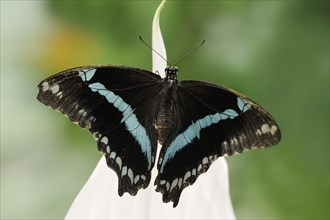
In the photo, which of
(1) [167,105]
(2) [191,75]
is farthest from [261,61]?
(1) [167,105]

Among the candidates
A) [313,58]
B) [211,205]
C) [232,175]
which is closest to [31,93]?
[232,175]

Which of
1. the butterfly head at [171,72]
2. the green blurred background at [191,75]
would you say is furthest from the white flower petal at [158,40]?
the green blurred background at [191,75]

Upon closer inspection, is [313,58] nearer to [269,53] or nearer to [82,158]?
[269,53]

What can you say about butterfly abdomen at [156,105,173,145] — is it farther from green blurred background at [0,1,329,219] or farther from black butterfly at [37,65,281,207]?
green blurred background at [0,1,329,219]

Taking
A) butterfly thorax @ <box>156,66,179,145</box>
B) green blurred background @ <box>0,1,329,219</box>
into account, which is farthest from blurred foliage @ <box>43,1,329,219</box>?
butterfly thorax @ <box>156,66,179,145</box>

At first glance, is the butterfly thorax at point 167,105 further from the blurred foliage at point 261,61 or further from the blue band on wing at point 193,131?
the blurred foliage at point 261,61

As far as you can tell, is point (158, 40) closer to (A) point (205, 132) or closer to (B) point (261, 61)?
(A) point (205, 132)
